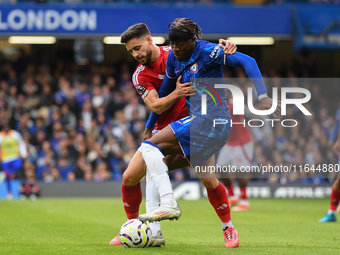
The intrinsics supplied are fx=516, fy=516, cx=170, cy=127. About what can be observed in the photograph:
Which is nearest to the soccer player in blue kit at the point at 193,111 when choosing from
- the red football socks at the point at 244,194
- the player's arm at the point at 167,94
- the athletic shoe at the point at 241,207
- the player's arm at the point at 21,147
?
the player's arm at the point at 167,94

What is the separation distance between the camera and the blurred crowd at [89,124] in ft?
50.1

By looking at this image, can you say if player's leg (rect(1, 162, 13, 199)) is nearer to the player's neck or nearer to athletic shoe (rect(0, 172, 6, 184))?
athletic shoe (rect(0, 172, 6, 184))

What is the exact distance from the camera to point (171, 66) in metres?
5.06

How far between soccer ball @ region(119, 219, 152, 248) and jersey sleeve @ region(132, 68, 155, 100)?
1.28 m

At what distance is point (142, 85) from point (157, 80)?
0.25 metres

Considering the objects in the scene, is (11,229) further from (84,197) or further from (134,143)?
(134,143)

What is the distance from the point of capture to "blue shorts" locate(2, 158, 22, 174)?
573 inches

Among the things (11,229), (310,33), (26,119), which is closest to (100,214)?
(11,229)

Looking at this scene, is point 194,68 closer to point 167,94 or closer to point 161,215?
point 167,94

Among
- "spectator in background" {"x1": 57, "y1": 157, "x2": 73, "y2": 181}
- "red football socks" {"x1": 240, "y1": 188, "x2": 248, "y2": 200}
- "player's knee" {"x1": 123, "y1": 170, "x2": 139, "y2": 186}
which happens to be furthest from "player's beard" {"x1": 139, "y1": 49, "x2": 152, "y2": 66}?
"spectator in background" {"x1": 57, "y1": 157, "x2": 73, "y2": 181}

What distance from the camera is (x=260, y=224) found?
788 centimetres

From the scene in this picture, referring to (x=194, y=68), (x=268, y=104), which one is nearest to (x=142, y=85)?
(x=194, y=68)

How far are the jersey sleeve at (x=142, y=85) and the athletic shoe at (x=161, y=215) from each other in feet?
4.16

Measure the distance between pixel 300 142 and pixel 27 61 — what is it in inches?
385
